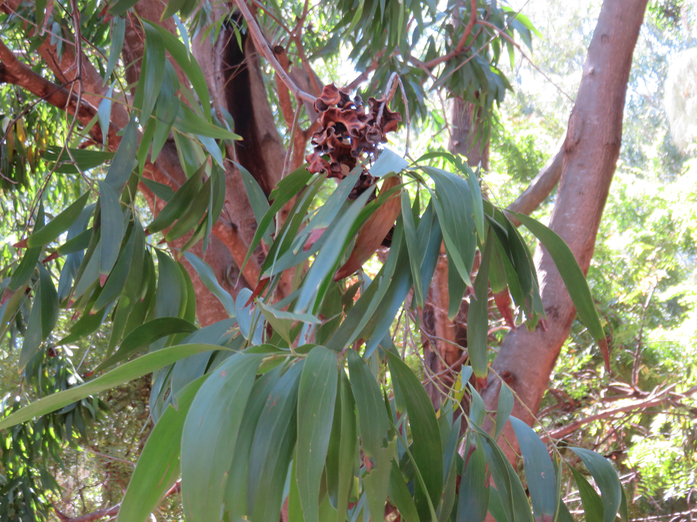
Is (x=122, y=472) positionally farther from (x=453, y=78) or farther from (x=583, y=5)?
(x=583, y=5)

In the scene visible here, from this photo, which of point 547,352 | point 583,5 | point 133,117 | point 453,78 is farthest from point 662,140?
point 133,117

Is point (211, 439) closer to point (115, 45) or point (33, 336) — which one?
point (33, 336)

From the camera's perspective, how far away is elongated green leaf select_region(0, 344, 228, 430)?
33 centimetres

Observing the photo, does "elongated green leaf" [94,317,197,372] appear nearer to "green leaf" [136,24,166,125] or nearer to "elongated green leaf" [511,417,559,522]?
"green leaf" [136,24,166,125]

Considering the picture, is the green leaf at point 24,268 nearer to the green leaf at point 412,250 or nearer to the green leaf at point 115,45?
the green leaf at point 115,45

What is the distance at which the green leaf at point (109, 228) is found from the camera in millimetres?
564

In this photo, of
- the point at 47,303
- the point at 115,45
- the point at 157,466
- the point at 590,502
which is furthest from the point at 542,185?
the point at 157,466

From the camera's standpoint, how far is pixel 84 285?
0.59 m

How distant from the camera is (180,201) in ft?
Result: 2.28

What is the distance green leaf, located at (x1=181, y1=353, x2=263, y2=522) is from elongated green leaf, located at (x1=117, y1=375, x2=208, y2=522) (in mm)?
46

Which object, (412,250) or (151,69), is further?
(151,69)

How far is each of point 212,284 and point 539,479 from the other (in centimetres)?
47

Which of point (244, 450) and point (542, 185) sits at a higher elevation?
point (542, 185)

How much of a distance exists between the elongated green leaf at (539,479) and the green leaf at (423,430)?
0.13 meters
